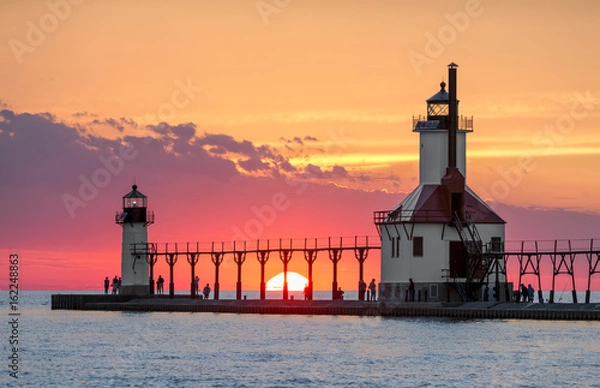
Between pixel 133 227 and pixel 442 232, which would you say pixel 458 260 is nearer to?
pixel 442 232

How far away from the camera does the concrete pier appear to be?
7820 cm

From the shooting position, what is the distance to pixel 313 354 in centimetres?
6375

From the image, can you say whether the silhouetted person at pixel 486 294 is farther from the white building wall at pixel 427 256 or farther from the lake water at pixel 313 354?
the lake water at pixel 313 354

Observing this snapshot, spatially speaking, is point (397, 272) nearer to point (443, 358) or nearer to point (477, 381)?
point (443, 358)

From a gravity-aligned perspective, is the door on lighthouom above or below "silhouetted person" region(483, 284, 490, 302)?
above

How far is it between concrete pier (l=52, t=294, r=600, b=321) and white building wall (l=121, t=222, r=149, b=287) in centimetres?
185

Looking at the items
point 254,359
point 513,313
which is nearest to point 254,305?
point 513,313

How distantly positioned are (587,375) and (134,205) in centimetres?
5707

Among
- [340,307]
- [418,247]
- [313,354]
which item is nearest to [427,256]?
[418,247]

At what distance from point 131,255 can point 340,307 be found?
70.6 ft

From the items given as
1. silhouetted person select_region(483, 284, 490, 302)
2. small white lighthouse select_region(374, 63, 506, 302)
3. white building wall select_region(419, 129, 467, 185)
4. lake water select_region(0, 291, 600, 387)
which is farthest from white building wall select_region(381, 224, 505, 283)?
Answer: white building wall select_region(419, 129, 467, 185)

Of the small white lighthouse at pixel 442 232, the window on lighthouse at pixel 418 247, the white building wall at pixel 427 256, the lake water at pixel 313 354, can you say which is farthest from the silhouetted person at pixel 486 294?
the lake water at pixel 313 354

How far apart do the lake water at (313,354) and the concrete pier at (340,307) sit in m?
0.77

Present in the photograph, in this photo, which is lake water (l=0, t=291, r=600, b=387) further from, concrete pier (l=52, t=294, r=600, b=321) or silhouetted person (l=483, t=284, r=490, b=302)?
silhouetted person (l=483, t=284, r=490, b=302)
